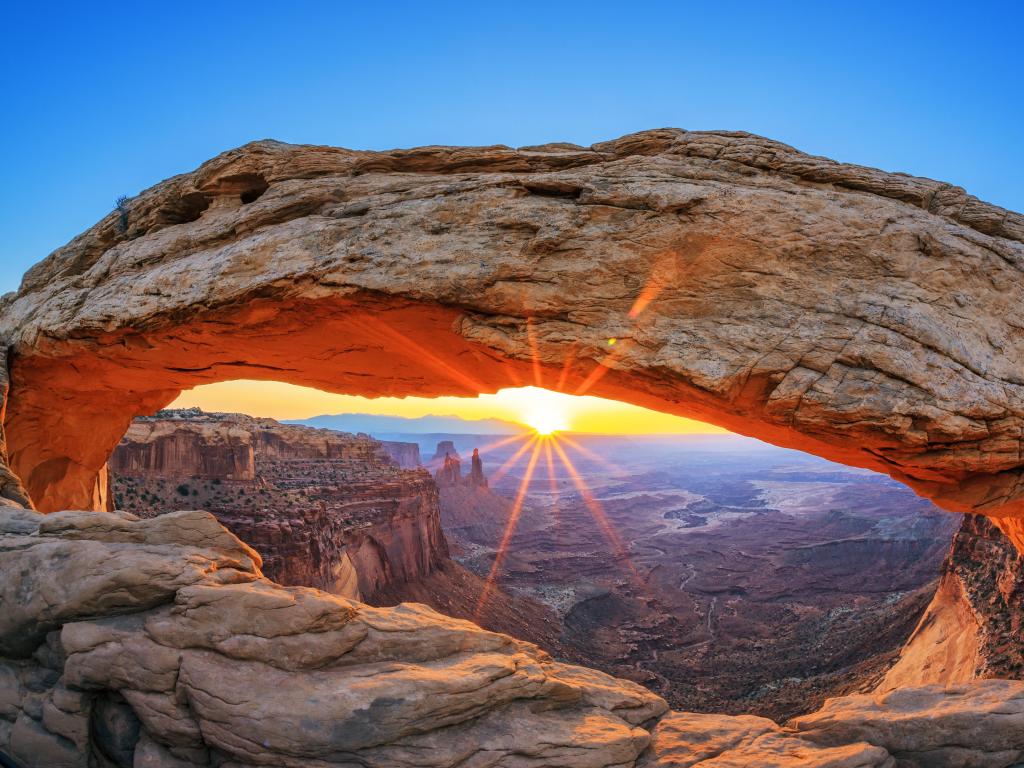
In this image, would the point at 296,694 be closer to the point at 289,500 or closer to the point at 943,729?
the point at 943,729

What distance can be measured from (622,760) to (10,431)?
1443cm

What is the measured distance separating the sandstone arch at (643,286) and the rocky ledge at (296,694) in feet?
12.3

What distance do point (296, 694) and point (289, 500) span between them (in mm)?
26882

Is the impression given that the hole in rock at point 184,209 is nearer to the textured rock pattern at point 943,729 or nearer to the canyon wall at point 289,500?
the textured rock pattern at point 943,729

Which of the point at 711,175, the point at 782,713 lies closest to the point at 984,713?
the point at 711,175

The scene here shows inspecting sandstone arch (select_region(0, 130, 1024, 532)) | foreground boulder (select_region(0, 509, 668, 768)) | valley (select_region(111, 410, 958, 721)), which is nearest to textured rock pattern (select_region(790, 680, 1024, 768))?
foreground boulder (select_region(0, 509, 668, 768))

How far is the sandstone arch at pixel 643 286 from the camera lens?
7277mm

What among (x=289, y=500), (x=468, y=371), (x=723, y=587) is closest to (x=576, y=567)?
(x=723, y=587)

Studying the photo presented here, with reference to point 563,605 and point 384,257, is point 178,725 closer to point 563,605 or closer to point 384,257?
point 384,257

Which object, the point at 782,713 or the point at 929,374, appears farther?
the point at 782,713

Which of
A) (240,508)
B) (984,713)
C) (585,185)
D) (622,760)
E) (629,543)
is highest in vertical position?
(585,185)

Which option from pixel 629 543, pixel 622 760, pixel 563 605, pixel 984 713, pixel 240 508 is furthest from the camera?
pixel 629 543

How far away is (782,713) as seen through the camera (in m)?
18.6

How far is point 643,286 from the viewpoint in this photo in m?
7.89
